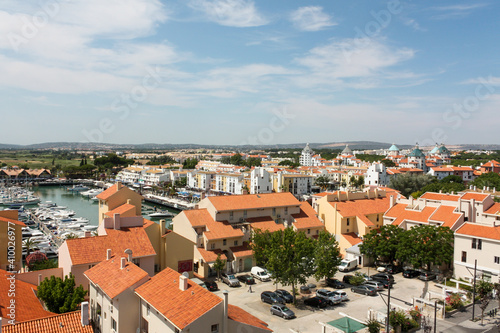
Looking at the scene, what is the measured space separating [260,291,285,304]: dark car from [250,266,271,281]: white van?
3210mm

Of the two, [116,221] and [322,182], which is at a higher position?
[116,221]

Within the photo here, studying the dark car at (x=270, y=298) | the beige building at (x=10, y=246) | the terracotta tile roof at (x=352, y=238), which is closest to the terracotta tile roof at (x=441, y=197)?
the terracotta tile roof at (x=352, y=238)

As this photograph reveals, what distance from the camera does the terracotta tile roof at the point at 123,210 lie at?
23314 mm

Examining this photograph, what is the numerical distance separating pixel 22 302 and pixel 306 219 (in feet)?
70.3

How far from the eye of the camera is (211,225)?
→ 2612 centimetres

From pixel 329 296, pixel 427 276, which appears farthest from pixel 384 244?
pixel 329 296

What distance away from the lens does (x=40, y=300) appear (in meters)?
15.6

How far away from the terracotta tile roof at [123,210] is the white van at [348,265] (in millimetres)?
14484

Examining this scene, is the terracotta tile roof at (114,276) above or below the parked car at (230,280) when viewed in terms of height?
above

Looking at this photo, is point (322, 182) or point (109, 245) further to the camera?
point (322, 182)

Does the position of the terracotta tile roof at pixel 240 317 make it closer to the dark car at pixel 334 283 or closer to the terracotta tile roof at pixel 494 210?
the dark car at pixel 334 283

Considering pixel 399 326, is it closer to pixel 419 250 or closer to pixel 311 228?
pixel 419 250

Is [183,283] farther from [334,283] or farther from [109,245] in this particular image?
[334,283]

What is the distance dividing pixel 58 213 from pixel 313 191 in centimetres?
5305
